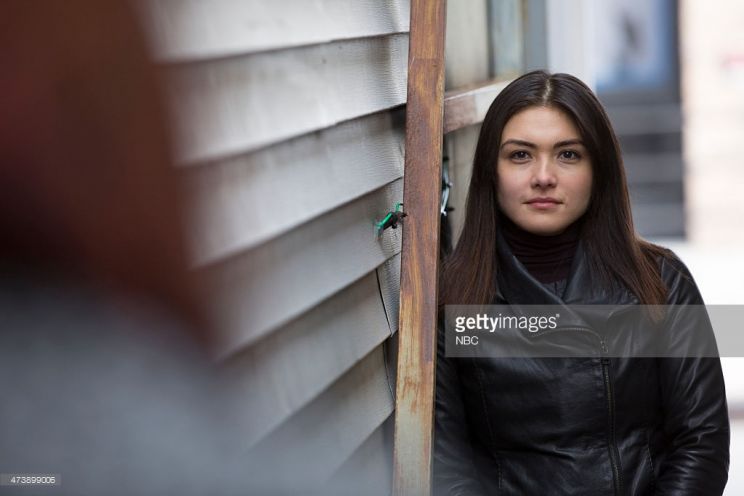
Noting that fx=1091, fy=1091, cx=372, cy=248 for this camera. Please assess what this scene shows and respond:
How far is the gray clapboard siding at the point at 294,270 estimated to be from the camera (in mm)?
1160

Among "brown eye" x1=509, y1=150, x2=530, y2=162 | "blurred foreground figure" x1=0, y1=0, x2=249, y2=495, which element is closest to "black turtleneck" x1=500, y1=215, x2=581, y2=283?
"brown eye" x1=509, y1=150, x2=530, y2=162

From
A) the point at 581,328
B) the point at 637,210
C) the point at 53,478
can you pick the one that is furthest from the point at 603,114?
the point at 637,210

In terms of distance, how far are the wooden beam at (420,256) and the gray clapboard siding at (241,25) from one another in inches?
4.4

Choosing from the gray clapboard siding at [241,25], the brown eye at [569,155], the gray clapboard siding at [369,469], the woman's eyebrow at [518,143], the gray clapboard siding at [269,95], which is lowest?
the gray clapboard siding at [369,469]

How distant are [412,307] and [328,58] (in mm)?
382

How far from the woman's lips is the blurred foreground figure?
705 mm

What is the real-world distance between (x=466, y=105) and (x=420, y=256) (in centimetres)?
74

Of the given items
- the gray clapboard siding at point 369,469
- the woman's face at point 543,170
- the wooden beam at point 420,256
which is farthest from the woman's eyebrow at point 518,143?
the gray clapboard siding at point 369,469

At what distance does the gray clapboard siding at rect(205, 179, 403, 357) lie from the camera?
116 centimetres

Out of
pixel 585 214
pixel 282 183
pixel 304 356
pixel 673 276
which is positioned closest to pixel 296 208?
pixel 282 183

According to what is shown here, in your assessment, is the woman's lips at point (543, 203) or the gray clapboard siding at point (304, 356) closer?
the gray clapboard siding at point (304, 356)

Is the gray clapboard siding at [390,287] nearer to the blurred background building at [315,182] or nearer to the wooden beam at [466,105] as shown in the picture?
the blurred background building at [315,182]

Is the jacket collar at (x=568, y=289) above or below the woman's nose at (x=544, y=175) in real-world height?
below

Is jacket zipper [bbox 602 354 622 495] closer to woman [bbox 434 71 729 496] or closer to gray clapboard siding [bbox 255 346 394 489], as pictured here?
woman [bbox 434 71 729 496]
